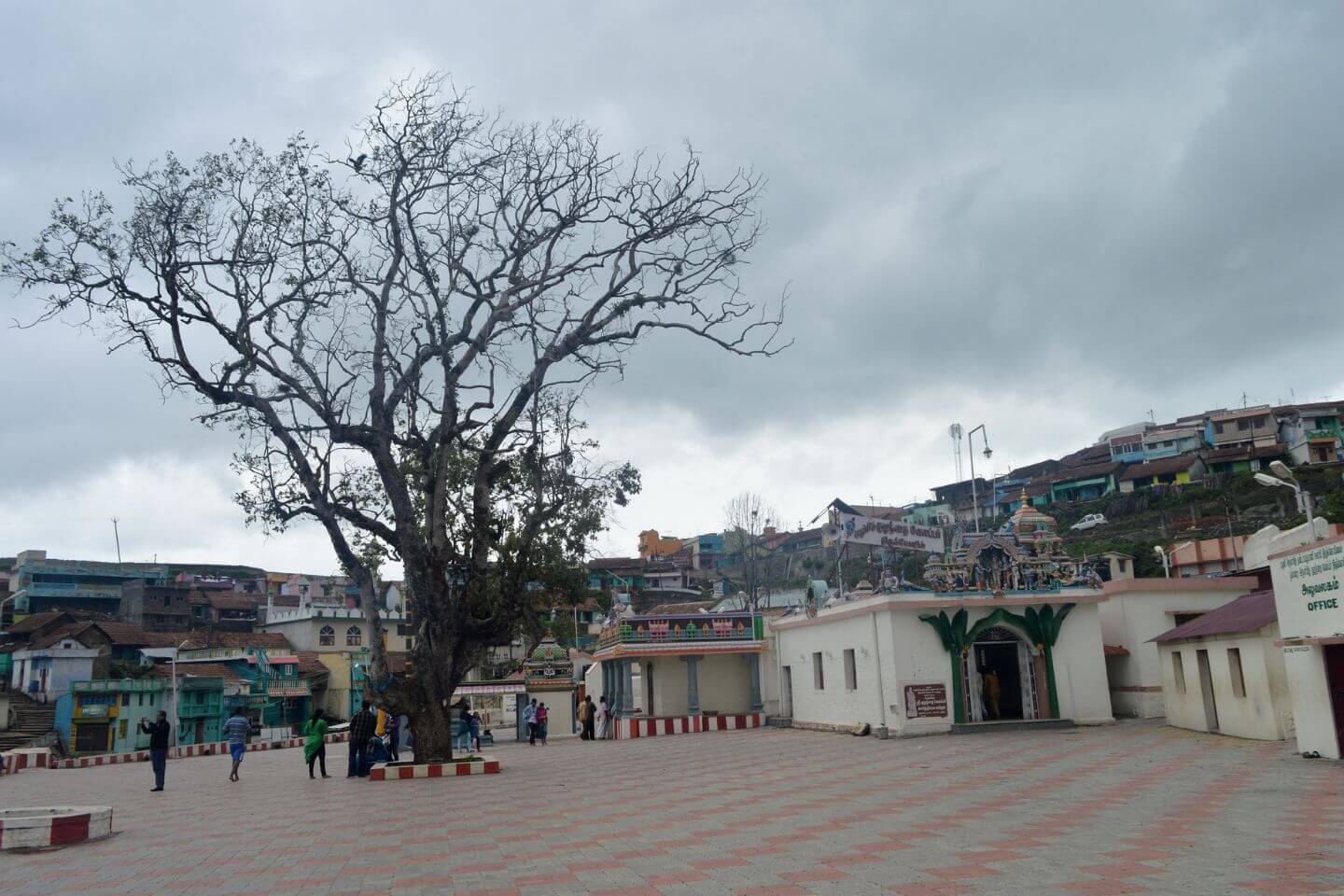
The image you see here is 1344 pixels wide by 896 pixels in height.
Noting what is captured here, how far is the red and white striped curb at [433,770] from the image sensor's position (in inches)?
707

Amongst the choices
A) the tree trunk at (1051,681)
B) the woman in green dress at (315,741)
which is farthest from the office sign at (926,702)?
the woman in green dress at (315,741)

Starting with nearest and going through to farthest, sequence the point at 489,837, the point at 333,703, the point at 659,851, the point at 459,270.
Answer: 1. the point at 659,851
2. the point at 489,837
3. the point at 459,270
4. the point at 333,703

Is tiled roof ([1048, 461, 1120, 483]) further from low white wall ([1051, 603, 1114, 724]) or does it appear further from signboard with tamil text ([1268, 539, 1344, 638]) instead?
signboard with tamil text ([1268, 539, 1344, 638])

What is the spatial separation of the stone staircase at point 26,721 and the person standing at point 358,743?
1399 inches

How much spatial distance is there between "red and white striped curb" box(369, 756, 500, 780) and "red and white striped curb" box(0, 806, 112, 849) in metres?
6.48

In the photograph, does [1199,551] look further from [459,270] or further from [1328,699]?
[459,270]

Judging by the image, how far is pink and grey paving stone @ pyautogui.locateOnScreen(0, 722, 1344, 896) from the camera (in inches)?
298

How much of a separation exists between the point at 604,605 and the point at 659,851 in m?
51.2

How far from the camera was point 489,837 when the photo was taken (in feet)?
33.7

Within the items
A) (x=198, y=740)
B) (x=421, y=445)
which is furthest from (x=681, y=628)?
(x=198, y=740)

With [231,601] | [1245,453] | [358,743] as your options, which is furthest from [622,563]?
[358,743]

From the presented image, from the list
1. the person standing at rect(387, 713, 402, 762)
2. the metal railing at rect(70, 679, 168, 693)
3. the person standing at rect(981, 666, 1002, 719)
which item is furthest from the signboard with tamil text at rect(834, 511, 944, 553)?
the metal railing at rect(70, 679, 168, 693)

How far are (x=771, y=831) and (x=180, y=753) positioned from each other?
3270 cm

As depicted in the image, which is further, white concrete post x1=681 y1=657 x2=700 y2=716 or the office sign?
white concrete post x1=681 y1=657 x2=700 y2=716
